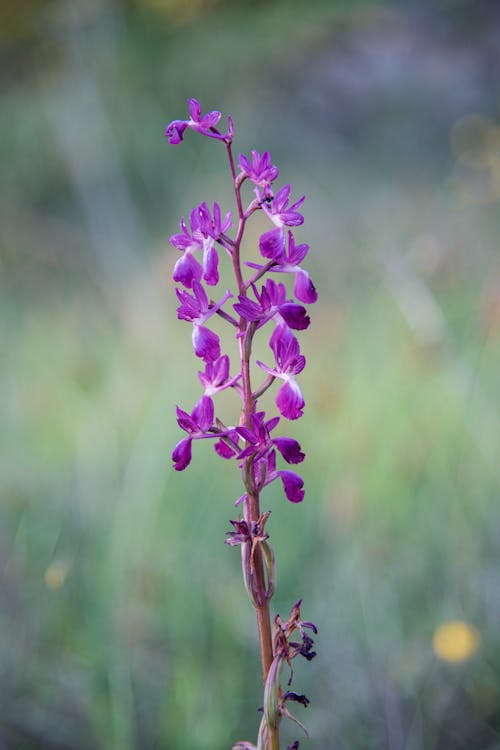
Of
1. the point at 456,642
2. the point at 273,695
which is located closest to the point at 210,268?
the point at 273,695

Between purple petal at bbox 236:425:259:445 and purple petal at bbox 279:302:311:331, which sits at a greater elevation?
purple petal at bbox 279:302:311:331

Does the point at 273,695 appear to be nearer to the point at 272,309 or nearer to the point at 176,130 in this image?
the point at 272,309

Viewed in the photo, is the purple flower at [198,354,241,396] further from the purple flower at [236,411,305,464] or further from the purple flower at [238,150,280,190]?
the purple flower at [238,150,280,190]

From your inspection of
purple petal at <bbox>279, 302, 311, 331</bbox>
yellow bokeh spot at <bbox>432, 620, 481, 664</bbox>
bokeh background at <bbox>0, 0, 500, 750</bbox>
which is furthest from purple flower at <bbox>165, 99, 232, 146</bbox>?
yellow bokeh spot at <bbox>432, 620, 481, 664</bbox>

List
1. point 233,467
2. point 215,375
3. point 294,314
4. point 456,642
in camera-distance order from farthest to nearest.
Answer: point 233,467 → point 456,642 → point 215,375 → point 294,314

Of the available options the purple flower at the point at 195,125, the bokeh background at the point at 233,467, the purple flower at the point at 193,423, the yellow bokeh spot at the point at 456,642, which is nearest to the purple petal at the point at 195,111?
the purple flower at the point at 195,125

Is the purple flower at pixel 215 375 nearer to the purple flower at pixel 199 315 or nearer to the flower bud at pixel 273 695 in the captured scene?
the purple flower at pixel 199 315
